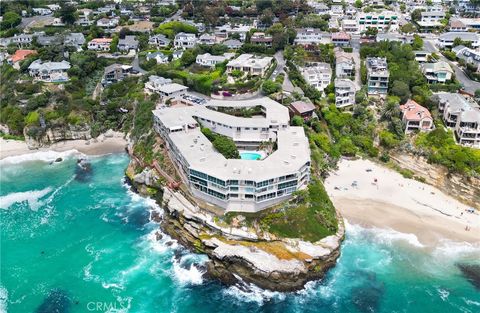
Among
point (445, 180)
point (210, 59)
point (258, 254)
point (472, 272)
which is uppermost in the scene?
→ point (210, 59)

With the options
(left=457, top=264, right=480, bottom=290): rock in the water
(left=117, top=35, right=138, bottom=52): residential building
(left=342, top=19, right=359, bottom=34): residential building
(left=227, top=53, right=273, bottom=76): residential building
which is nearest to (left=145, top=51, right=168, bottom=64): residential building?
(left=117, top=35, right=138, bottom=52): residential building

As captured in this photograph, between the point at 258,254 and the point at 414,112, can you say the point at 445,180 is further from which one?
the point at 258,254

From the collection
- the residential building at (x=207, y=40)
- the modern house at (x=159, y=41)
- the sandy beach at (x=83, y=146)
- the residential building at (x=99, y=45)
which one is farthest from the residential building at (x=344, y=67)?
the residential building at (x=99, y=45)

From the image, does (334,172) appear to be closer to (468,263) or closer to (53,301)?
(468,263)

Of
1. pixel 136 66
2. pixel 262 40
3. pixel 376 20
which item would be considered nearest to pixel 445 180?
pixel 262 40

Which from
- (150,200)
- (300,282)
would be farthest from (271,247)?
(150,200)

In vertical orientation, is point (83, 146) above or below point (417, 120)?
below
